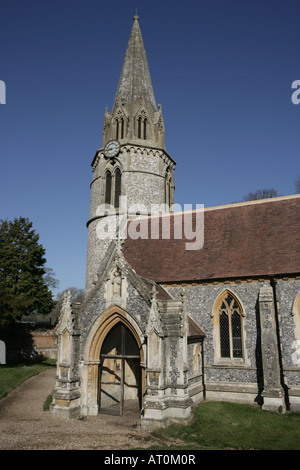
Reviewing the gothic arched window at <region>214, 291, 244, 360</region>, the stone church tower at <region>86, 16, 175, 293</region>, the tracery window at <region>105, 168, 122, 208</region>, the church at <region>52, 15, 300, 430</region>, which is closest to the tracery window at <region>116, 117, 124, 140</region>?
the stone church tower at <region>86, 16, 175, 293</region>

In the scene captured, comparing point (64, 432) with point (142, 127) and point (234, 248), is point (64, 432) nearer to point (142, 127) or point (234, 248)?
point (234, 248)

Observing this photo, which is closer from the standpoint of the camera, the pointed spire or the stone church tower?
the stone church tower

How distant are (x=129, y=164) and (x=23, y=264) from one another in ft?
39.6

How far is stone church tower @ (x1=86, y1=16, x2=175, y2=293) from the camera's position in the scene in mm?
24031

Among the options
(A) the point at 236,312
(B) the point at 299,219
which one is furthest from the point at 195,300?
(B) the point at 299,219

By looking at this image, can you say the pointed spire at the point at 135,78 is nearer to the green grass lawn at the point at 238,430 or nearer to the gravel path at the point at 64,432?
the gravel path at the point at 64,432

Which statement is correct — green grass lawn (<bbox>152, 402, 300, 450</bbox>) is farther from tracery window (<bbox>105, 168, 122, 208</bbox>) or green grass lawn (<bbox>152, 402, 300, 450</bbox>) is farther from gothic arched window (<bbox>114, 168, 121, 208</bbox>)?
tracery window (<bbox>105, 168, 122, 208</bbox>)

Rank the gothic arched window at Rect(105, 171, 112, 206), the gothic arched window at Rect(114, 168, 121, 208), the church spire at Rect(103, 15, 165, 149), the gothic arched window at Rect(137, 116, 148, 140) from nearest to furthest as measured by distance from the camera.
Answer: the gothic arched window at Rect(114, 168, 121, 208) < the gothic arched window at Rect(105, 171, 112, 206) < the church spire at Rect(103, 15, 165, 149) < the gothic arched window at Rect(137, 116, 148, 140)

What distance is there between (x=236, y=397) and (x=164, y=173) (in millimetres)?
16984

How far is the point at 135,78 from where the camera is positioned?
28125 millimetres

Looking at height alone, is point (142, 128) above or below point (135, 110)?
below

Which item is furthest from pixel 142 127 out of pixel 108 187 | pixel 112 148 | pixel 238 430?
pixel 238 430

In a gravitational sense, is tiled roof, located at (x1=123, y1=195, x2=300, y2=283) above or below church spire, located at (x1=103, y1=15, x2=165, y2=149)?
below
